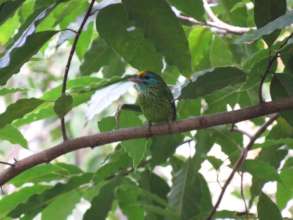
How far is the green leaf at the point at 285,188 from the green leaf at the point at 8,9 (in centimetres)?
114

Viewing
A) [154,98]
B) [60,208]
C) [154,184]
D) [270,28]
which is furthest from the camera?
[154,98]

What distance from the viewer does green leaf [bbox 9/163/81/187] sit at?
225 centimetres

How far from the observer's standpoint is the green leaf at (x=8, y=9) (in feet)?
4.66

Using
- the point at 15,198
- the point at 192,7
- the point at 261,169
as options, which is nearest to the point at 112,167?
the point at 15,198

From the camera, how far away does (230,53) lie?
279 centimetres

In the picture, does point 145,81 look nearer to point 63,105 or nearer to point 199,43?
point 199,43

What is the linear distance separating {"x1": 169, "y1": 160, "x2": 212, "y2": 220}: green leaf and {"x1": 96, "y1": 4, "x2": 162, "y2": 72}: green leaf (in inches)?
20.4

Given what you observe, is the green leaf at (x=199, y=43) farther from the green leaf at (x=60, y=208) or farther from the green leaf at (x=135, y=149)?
the green leaf at (x=60, y=208)

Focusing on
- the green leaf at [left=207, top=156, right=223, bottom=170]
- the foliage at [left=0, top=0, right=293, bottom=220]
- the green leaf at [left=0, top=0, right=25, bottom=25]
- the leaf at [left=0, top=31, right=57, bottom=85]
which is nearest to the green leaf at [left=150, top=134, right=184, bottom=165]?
the foliage at [left=0, top=0, right=293, bottom=220]

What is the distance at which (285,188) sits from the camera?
227 centimetres

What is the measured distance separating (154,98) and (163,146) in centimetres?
29

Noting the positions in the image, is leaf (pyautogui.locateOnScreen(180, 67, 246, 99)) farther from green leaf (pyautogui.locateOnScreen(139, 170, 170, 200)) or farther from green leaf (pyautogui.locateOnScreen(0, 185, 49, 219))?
green leaf (pyautogui.locateOnScreen(0, 185, 49, 219))

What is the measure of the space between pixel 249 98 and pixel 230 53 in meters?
0.40

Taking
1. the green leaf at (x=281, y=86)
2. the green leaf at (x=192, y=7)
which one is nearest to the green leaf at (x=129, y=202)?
the green leaf at (x=281, y=86)
